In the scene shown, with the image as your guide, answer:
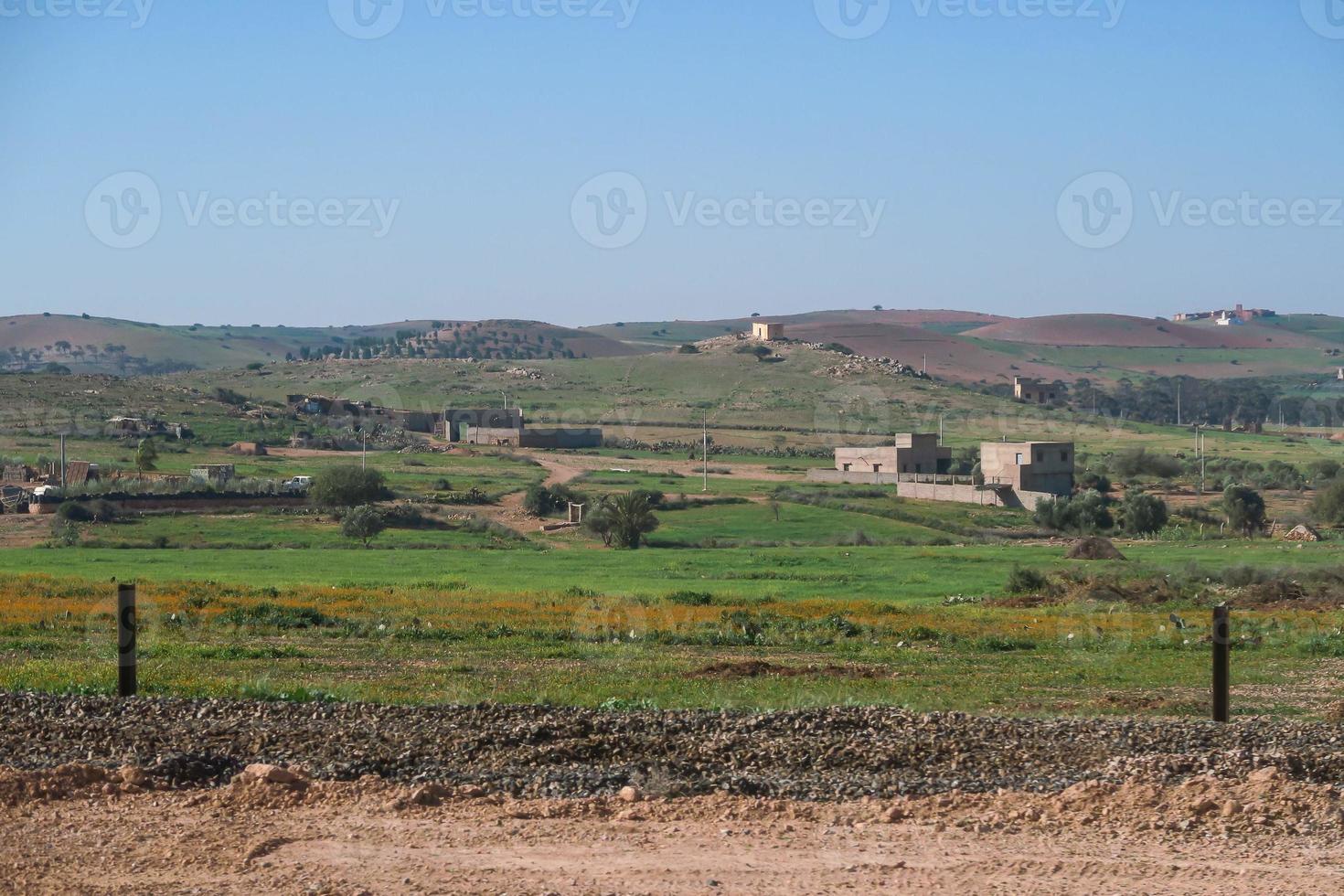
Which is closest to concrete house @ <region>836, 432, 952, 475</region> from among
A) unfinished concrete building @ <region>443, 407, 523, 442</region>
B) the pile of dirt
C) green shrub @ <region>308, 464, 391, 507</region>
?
unfinished concrete building @ <region>443, 407, 523, 442</region>

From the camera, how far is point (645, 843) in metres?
7.69

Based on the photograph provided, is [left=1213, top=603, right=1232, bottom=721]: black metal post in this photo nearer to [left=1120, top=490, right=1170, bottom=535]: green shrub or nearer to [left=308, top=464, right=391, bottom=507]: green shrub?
[left=1120, top=490, right=1170, bottom=535]: green shrub

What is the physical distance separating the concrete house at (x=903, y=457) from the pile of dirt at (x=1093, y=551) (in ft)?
102

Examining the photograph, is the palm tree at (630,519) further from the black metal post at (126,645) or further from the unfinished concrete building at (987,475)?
the black metal post at (126,645)

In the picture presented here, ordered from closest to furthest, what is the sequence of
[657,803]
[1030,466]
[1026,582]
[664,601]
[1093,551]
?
1. [657,803]
2. [664,601]
3. [1026,582]
4. [1093,551]
5. [1030,466]

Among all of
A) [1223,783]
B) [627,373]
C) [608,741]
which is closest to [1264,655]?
[1223,783]

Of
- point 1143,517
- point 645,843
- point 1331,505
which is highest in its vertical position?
point 645,843

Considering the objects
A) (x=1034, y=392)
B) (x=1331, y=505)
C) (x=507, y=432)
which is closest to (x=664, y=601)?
(x=1331, y=505)

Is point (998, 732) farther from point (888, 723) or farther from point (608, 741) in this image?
point (608, 741)

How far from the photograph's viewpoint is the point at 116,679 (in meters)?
13.4

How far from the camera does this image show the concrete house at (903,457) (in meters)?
73.2

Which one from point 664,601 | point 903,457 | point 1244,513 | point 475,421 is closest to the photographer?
point 664,601

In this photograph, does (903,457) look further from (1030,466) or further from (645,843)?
(645,843)

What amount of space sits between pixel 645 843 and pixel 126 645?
6.27 meters
